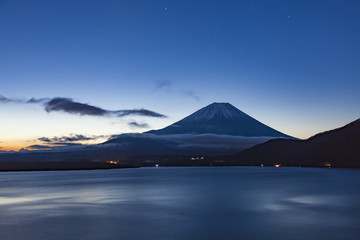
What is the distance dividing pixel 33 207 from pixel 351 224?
24352 mm

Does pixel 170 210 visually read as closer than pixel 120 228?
No

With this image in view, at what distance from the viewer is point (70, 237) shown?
20.2 m

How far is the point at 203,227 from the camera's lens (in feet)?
75.9

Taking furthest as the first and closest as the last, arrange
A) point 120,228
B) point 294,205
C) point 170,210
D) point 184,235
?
point 294,205, point 170,210, point 120,228, point 184,235

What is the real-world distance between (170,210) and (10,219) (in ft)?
38.4

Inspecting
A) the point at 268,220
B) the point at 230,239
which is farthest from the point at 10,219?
the point at 268,220

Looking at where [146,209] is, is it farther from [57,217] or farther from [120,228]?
[120,228]

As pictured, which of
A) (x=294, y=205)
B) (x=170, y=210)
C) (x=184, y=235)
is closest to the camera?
(x=184, y=235)

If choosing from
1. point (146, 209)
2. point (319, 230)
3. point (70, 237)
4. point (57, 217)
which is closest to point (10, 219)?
point (57, 217)

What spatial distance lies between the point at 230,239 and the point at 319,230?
556cm

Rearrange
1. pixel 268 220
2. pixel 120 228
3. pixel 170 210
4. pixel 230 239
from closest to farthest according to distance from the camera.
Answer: pixel 230 239 → pixel 120 228 → pixel 268 220 → pixel 170 210

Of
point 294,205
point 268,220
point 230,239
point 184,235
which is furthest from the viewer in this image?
point 294,205

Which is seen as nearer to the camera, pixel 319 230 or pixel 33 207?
pixel 319 230

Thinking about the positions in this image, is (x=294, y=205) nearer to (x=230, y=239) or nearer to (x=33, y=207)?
(x=230, y=239)
